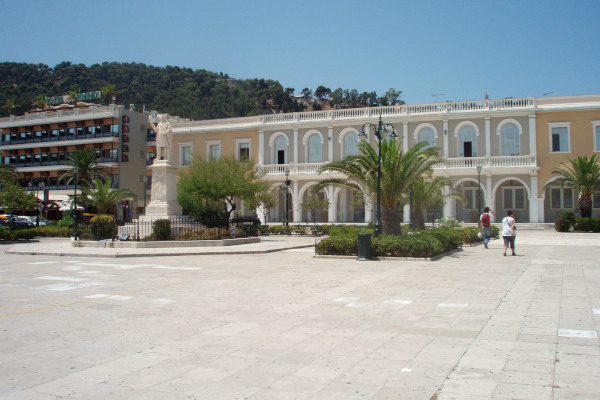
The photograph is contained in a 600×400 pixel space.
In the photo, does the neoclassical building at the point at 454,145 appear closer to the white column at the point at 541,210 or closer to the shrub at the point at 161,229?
the white column at the point at 541,210

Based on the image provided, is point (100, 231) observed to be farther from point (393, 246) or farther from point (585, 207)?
point (585, 207)

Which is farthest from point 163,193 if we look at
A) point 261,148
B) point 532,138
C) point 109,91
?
point 109,91

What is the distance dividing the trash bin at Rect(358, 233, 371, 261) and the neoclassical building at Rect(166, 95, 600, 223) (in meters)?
18.8

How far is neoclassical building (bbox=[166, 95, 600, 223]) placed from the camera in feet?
131

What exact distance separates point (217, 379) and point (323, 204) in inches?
1480

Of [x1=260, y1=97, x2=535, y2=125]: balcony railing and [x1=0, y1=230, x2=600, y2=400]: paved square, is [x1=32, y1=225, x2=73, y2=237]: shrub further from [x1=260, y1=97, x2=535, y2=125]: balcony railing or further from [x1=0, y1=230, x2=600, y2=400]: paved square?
[x1=260, y1=97, x2=535, y2=125]: balcony railing

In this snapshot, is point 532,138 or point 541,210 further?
point 532,138

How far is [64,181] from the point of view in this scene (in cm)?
6178

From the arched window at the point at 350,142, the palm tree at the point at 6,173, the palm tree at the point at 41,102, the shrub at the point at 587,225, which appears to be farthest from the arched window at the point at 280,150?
the palm tree at the point at 41,102

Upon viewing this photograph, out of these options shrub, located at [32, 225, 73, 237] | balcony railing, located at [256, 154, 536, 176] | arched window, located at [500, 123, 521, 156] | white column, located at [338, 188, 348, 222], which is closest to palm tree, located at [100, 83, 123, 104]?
balcony railing, located at [256, 154, 536, 176]

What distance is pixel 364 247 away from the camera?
16984mm

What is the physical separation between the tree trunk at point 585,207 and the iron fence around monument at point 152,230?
79.7ft

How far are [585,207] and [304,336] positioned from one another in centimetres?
3487

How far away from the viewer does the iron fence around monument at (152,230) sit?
2447 centimetres
